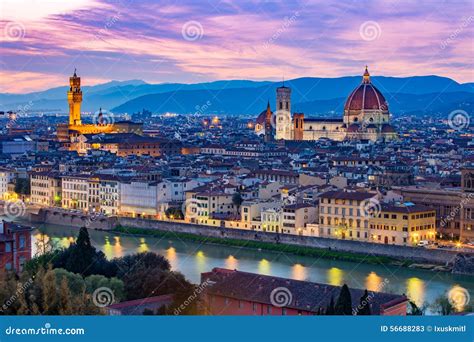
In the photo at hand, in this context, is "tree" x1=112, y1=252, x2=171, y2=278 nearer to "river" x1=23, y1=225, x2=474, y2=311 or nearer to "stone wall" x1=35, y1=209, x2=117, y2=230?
"river" x1=23, y1=225, x2=474, y2=311

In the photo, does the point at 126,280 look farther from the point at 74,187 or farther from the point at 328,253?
the point at 74,187

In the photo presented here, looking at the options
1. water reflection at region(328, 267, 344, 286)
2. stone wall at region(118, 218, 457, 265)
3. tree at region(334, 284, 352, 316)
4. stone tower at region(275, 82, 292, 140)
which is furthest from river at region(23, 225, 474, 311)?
stone tower at region(275, 82, 292, 140)

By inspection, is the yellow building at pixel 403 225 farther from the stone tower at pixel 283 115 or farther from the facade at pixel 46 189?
the stone tower at pixel 283 115

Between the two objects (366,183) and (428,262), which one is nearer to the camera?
(428,262)

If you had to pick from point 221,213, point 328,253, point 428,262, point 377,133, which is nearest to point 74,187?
point 221,213

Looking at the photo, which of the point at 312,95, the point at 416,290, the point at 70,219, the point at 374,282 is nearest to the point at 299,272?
the point at 374,282

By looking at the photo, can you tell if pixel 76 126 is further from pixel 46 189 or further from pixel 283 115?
pixel 46 189

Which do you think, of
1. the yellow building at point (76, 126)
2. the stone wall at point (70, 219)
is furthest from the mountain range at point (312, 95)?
the stone wall at point (70, 219)

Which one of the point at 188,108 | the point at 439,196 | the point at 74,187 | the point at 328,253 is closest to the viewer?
the point at 328,253
